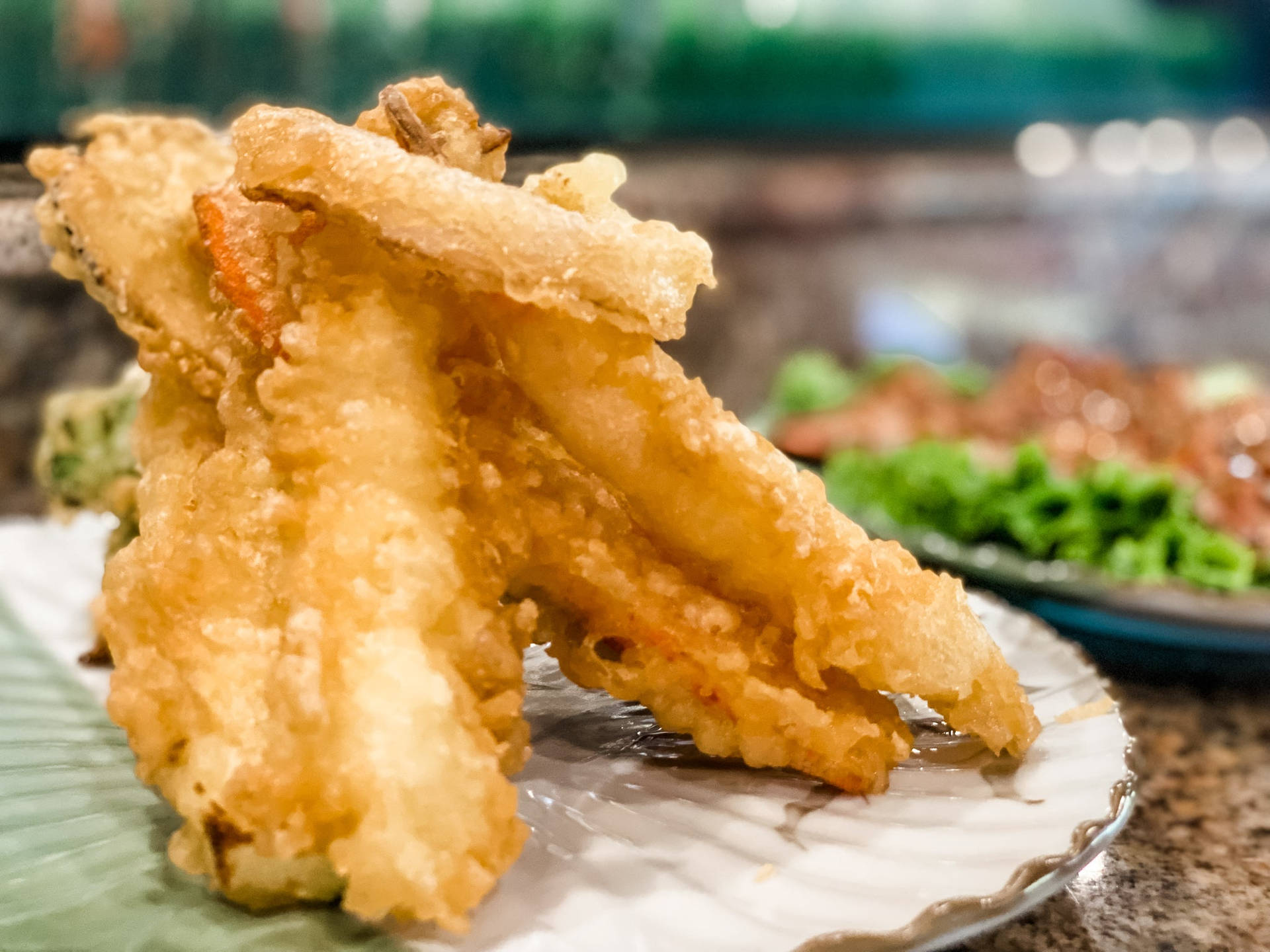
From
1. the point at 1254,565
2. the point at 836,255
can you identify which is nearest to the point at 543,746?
the point at 1254,565

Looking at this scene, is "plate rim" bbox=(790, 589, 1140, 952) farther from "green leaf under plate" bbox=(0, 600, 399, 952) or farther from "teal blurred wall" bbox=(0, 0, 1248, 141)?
"teal blurred wall" bbox=(0, 0, 1248, 141)

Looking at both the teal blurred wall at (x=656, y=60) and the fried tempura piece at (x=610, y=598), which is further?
the teal blurred wall at (x=656, y=60)

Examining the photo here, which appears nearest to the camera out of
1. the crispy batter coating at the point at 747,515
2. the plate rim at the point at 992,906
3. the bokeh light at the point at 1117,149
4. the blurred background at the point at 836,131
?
the plate rim at the point at 992,906

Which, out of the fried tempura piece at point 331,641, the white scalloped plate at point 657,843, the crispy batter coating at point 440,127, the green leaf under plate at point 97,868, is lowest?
the green leaf under plate at point 97,868

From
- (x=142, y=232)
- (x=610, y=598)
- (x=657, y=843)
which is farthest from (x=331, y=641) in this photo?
(x=142, y=232)

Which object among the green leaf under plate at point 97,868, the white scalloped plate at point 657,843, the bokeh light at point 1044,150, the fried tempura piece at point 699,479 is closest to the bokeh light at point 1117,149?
the bokeh light at point 1044,150

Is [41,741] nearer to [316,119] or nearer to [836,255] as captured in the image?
[316,119]

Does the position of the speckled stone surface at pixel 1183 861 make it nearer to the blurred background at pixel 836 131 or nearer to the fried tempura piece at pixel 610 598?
the fried tempura piece at pixel 610 598

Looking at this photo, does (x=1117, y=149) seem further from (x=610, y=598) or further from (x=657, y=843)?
(x=657, y=843)
